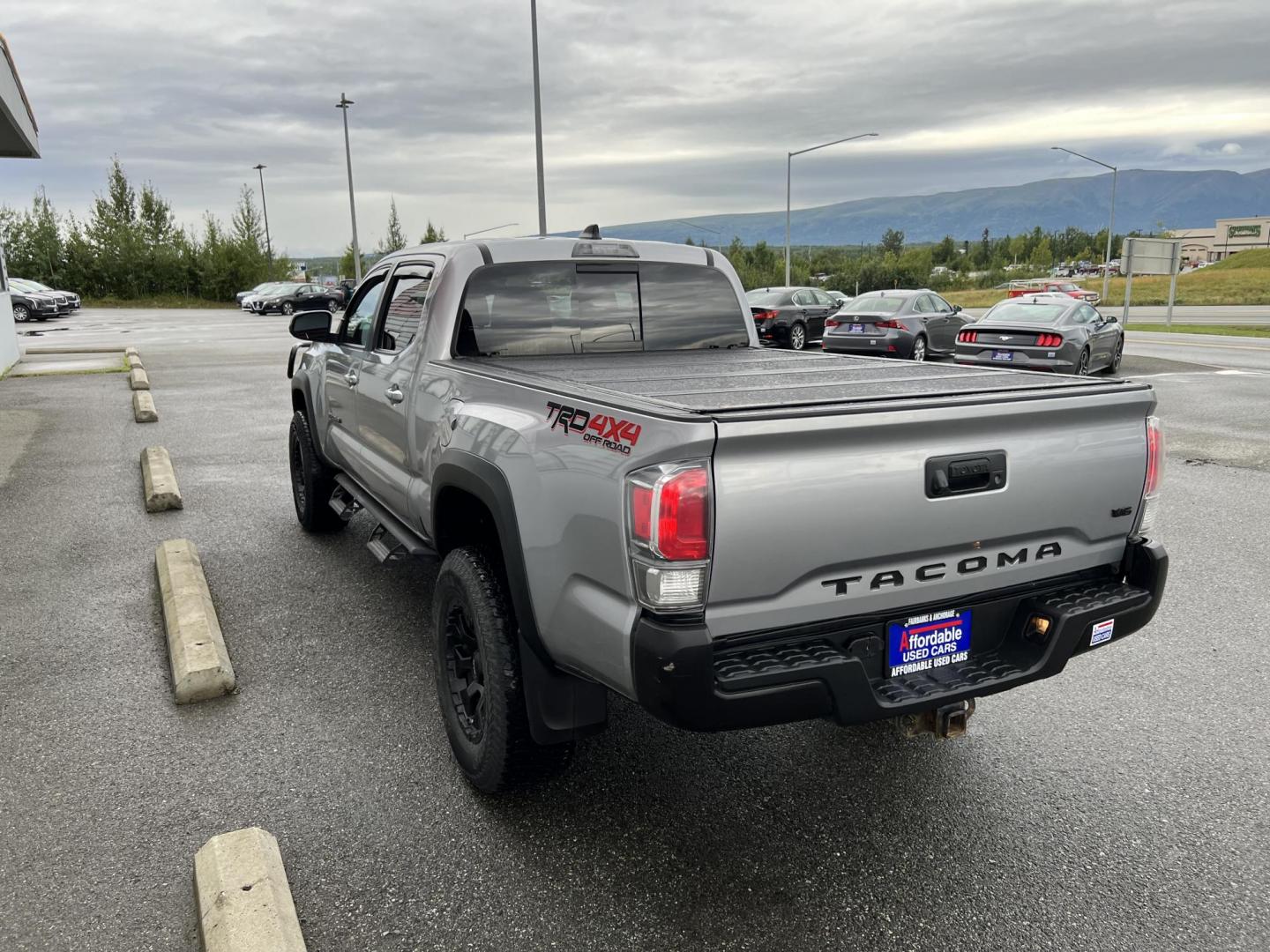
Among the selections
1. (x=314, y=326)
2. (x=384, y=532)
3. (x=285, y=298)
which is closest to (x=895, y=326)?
(x=314, y=326)

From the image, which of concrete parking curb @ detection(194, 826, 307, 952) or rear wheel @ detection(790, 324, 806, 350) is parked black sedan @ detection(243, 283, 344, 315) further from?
concrete parking curb @ detection(194, 826, 307, 952)

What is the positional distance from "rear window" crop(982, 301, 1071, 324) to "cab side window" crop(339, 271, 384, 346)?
13189 mm

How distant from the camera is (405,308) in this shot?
455cm

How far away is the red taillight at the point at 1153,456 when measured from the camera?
3057 millimetres

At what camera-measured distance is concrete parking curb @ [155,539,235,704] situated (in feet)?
13.1

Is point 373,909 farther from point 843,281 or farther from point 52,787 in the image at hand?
point 843,281

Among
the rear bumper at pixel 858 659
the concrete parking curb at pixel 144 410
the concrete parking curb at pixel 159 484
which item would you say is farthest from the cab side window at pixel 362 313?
the concrete parking curb at pixel 144 410

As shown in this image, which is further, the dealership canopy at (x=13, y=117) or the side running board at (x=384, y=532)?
the dealership canopy at (x=13, y=117)

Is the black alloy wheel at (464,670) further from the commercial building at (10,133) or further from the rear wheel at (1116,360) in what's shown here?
the rear wheel at (1116,360)

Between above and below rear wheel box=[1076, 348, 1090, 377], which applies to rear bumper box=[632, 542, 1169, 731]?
above

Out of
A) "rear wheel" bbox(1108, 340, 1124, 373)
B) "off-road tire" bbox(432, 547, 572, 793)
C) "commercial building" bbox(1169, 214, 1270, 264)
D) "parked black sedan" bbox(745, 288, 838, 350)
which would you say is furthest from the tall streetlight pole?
"commercial building" bbox(1169, 214, 1270, 264)

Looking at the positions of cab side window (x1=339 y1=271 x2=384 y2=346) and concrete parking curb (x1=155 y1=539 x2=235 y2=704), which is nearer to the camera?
concrete parking curb (x1=155 y1=539 x2=235 y2=704)

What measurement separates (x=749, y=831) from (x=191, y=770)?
2029 millimetres

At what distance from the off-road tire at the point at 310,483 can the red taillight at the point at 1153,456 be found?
4676 mm
